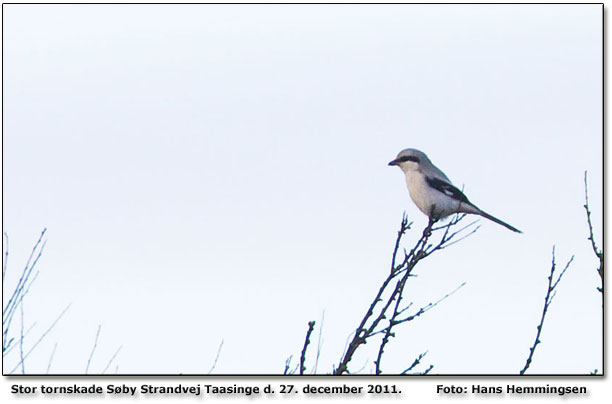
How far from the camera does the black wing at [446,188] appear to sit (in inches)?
295

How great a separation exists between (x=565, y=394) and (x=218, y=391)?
1.83 m

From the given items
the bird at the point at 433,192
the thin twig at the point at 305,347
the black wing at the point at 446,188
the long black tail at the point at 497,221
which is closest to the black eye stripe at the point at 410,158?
the bird at the point at 433,192

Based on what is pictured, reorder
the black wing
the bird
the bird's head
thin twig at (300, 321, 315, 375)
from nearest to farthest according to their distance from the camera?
thin twig at (300, 321, 315, 375) < the bird < the black wing < the bird's head

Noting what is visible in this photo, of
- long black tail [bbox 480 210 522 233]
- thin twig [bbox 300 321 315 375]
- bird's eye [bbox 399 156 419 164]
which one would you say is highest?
bird's eye [bbox 399 156 419 164]

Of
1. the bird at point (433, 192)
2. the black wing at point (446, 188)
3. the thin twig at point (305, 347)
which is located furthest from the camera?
the black wing at point (446, 188)

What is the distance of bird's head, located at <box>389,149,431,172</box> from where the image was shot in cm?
791

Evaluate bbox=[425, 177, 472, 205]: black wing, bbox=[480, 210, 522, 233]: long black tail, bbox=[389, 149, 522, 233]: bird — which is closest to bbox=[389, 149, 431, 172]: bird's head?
bbox=[389, 149, 522, 233]: bird

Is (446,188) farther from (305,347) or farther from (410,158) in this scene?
(305,347)

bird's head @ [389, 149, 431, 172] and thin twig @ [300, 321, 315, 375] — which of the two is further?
bird's head @ [389, 149, 431, 172]

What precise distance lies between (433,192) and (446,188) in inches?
6.9

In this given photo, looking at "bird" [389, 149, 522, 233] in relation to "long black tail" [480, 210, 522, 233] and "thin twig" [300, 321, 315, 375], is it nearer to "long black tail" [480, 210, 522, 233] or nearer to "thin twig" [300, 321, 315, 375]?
"long black tail" [480, 210, 522, 233]

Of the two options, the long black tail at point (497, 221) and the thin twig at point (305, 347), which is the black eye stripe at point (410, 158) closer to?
the long black tail at point (497, 221)

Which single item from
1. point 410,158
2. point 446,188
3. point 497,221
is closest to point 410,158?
point 410,158

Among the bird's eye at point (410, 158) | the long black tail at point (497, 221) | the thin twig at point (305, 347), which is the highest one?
the bird's eye at point (410, 158)
